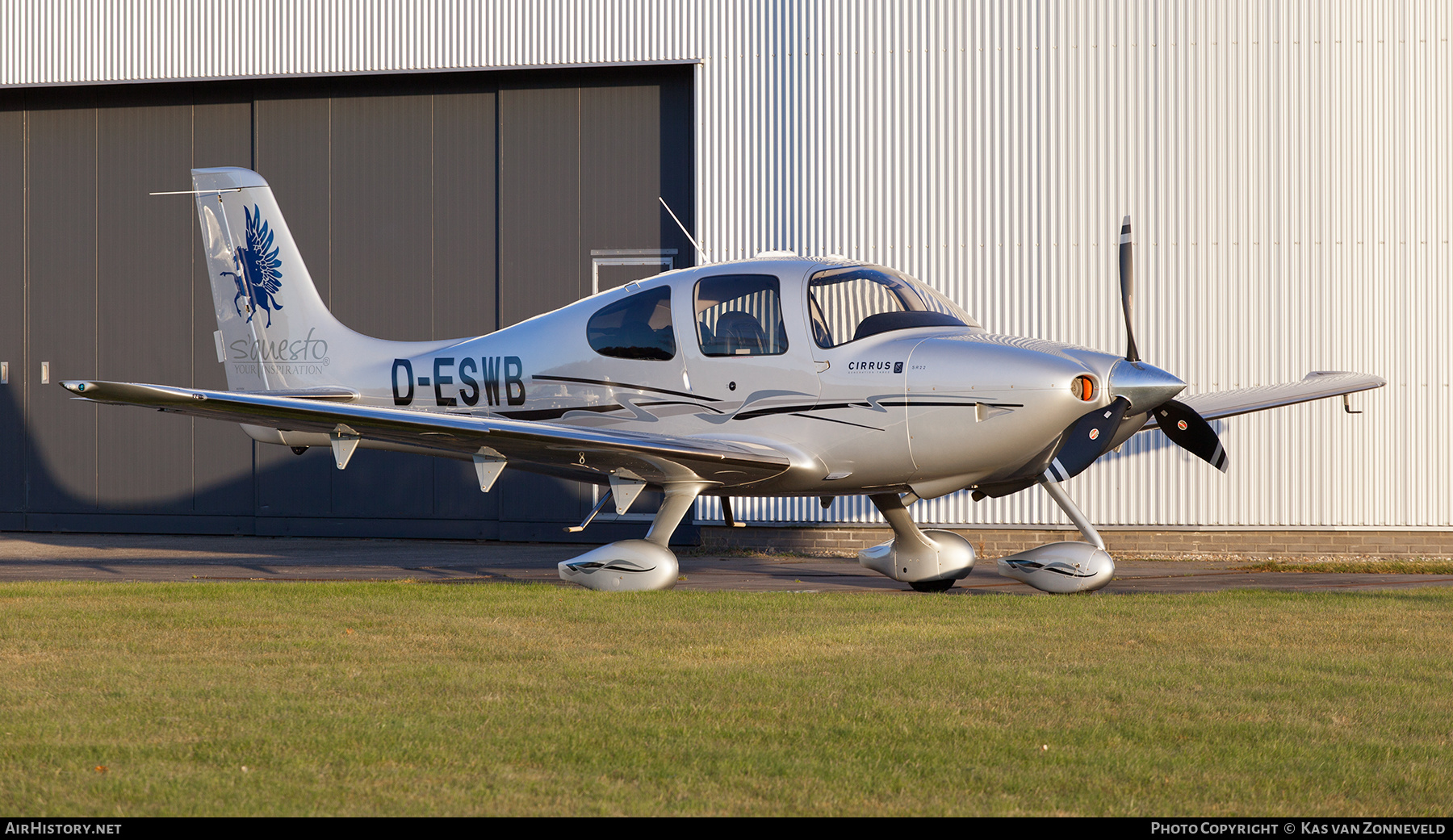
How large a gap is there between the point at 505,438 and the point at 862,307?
2543 millimetres

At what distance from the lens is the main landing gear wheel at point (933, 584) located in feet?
30.3

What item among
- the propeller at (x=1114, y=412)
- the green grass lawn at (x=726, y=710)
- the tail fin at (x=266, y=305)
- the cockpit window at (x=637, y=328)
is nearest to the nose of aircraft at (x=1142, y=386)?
the propeller at (x=1114, y=412)

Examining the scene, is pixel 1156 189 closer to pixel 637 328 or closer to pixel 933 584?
pixel 933 584

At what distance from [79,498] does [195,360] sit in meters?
2.45

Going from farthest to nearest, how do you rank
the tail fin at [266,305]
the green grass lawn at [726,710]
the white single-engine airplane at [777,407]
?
the tail fin at [266,305] → the white single-engine airplane at [777,407] → the green grass lawn at [726,710]

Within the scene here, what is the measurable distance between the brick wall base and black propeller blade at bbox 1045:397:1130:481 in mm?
5577

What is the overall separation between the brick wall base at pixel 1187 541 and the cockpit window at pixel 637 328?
5.17 metres

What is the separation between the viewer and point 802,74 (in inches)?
552

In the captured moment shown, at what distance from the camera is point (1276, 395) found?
10500 mm

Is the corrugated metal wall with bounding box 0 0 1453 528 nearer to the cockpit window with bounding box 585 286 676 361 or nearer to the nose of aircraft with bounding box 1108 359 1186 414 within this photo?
the cockpit window with bounding box 585 286 676 361

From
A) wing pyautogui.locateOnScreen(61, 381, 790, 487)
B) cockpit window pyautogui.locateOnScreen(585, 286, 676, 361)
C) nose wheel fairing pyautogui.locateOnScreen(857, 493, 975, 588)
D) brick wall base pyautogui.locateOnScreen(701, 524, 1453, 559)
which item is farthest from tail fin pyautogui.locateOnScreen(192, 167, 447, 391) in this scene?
brick wall base pyautogui.locateOnScreen(701, 524, 1453, 559)

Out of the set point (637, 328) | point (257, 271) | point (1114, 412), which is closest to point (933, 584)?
point (1114, 412)

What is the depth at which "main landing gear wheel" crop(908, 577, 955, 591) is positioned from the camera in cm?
925

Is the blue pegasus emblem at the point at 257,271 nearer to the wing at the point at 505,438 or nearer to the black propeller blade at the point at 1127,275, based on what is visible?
the wing at the point at 505,438
